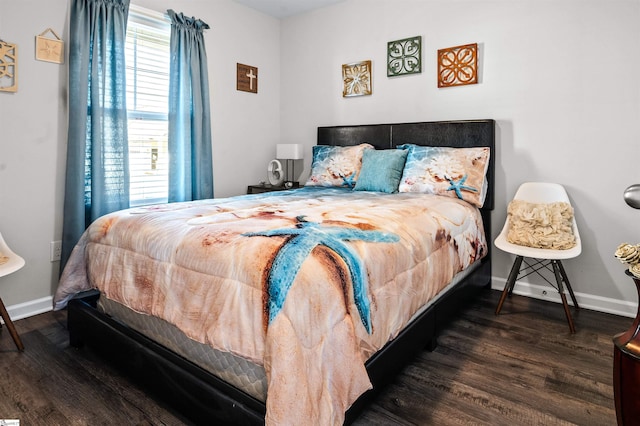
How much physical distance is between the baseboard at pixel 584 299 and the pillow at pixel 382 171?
120cm

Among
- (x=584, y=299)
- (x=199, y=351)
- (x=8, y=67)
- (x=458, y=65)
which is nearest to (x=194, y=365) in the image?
(x=199, y=351)

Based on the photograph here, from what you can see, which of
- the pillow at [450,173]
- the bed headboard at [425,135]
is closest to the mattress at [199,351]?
the pillow at [450,173]

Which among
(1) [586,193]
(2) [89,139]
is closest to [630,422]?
(1) [586,193]

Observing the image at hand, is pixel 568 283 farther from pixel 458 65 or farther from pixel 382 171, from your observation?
pixel 458 65

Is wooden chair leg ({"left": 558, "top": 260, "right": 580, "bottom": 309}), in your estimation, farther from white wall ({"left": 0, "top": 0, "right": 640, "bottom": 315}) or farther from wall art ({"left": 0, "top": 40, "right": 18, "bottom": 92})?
wall art ({"left": 0, "top": 40, "right": 18, "bottom": 92})

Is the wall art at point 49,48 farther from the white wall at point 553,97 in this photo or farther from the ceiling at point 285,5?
the white wall at point 553,97

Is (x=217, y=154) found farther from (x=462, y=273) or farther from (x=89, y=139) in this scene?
(x=462, y=273)

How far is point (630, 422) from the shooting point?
106 cm

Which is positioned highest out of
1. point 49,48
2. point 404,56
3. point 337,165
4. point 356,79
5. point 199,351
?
point 404,56

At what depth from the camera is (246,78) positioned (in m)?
4.10

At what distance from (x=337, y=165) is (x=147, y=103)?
5.55 ft

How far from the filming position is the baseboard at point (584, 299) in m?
2.67

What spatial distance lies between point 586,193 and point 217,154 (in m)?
3.15

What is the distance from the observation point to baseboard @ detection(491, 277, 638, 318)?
2.67 metres
